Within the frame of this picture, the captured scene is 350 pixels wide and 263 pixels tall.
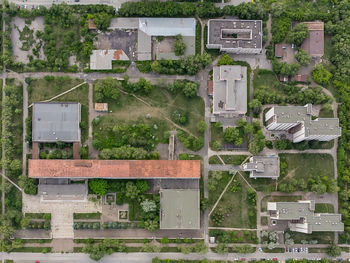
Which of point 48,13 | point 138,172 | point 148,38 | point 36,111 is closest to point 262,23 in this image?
point 148,38

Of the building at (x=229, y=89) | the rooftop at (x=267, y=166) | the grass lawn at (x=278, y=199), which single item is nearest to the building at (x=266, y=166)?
the rooftop at (x=267, y=166)

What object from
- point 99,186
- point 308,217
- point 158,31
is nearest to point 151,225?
point 99,186

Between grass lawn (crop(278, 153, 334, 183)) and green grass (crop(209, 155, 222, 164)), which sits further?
grass lawn (crop(278, 153, 334, 183))

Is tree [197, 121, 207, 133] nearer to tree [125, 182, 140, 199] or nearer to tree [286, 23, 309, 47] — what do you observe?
tree [125, 182, 140, 199]

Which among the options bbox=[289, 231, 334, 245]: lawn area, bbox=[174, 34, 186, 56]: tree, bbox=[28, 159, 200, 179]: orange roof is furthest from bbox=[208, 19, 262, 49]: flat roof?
bbox=[289, 231, 334, 245]: lawn area

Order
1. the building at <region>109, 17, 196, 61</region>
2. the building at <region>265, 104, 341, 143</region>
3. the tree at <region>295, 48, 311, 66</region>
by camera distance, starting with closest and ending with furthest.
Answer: the building at <region>265, 104, 341, 143</region>
the tree at <region>295, 48, 311, 66</region>
the building at <region>109, 17, 196, 61</region>

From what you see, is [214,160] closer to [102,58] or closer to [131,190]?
[131,190]

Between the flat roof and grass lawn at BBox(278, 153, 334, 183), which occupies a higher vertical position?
the flat roof
